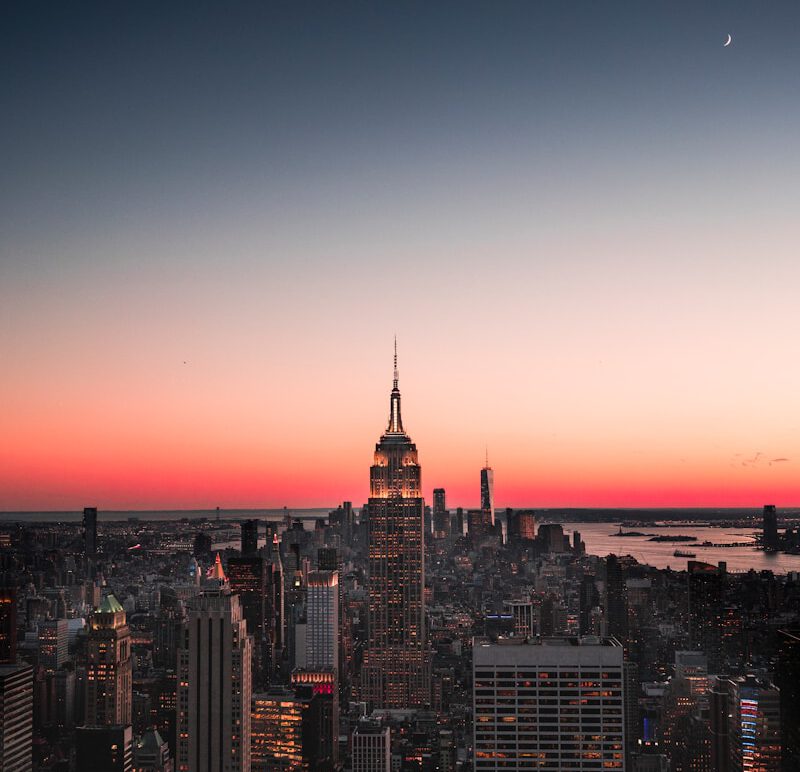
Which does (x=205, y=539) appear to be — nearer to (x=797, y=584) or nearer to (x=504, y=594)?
(x=797, y=584)

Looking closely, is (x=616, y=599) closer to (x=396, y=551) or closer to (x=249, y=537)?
(x=249, y=537)

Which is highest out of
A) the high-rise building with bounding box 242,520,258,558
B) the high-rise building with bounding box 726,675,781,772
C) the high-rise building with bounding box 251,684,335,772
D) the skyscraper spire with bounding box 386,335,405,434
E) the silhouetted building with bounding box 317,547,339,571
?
the skyscraper spire with bounding box 386,335,405,434

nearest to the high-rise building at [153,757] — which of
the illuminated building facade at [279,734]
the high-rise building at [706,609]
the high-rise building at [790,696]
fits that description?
the illuminated building facade at [279,734]

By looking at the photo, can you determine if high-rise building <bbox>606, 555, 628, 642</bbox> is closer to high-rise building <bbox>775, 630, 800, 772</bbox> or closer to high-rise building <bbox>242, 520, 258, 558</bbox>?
high-rise building <bbox>775, 630, 800, 772</bbox>

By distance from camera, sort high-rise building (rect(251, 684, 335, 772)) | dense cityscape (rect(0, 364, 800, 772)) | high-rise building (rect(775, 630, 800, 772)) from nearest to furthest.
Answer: dense cityscape (rect(0, 364, 800, 772)) < high-rise building (rect(775, 630, 800, 772)) < high-rise building (rect(251, 684, 335, 772))

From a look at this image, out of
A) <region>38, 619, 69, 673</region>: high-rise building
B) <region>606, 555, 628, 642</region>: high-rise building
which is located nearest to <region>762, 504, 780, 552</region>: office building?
<region>606, 555, 628, 642</region>: high-rise building

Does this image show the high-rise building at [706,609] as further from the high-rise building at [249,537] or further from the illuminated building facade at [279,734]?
the high-rise building at [249,537]
